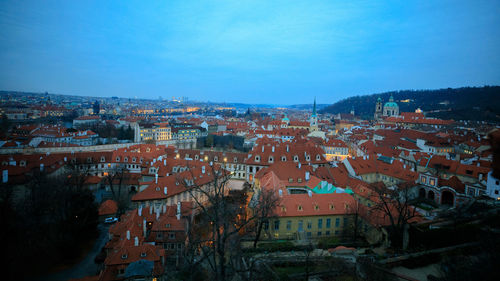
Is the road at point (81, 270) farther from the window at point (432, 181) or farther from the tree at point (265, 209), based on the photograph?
Result: the window at point (432, 181)

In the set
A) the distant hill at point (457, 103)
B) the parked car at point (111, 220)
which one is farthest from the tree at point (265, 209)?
the distant hill at point (457, 103)

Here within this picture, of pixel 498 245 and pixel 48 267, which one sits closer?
pixel 498 245

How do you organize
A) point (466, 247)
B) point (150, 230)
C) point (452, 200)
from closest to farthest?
point (466, 247), point (150, 230), point (452, 200)

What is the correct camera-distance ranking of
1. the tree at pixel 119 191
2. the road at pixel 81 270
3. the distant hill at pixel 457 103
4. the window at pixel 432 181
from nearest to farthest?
the road at pixel 81 270
the tree at pixel 119 191
the window at pixel 432 181
the distant hill at pixel 457 103

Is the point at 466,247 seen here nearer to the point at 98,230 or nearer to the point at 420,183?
the point at 420,183

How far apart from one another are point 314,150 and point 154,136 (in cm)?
4734

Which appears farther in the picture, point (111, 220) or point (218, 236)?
point (111, 220)

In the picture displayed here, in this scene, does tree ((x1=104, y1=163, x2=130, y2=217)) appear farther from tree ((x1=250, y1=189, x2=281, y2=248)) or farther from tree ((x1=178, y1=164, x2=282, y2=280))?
tree ((x1=250, y1=189, x2=281, y2=248))

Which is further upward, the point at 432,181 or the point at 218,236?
the point at 218,236

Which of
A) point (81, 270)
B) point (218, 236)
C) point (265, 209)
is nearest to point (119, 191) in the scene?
point (81, 270)

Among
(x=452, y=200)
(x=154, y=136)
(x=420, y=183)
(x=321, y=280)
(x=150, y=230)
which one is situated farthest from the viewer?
(x=154, y=136)

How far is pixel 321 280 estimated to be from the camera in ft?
52.4

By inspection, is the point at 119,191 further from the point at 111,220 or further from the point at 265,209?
the point at 265,209

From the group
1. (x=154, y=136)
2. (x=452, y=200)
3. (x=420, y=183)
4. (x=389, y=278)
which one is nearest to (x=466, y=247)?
(x=389, y=278)
